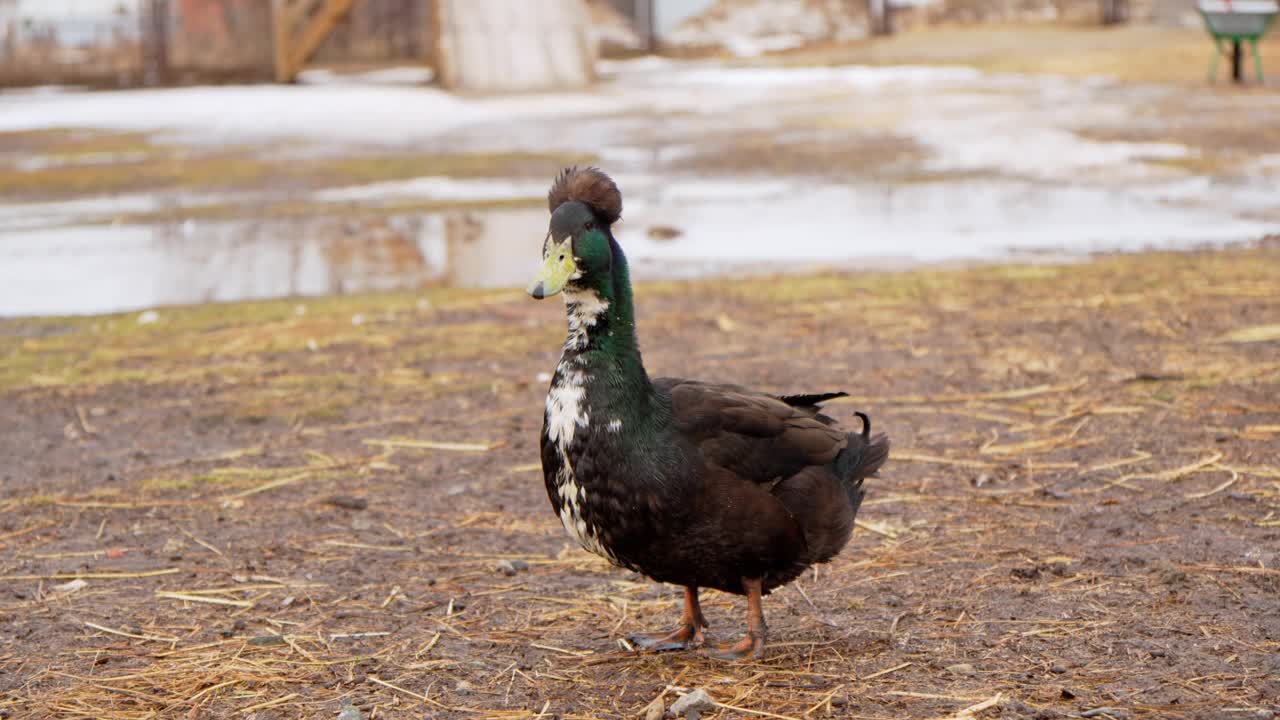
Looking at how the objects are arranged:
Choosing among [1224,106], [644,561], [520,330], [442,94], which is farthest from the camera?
[442,94]

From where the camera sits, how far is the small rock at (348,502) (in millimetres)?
5426

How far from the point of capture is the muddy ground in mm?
3812

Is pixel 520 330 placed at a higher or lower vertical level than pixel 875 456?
lower

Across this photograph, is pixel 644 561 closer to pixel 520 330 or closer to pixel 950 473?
pixel 950 473

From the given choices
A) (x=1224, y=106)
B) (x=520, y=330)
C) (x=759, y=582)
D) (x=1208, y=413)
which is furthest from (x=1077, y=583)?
(x=1224, y=106)

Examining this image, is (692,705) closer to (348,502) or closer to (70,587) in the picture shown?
(70,587)

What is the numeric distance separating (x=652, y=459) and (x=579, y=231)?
1.88 ft

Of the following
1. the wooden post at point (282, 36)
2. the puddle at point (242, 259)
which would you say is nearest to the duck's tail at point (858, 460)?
the puddle at point (242, 259)

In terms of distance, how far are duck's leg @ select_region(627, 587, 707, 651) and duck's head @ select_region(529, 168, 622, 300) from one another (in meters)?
0.91

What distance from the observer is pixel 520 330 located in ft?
27.1

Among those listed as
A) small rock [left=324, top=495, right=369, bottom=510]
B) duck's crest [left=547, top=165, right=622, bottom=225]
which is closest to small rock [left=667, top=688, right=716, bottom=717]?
duck's crest [left=547, top=165, right=622, bottom=225]

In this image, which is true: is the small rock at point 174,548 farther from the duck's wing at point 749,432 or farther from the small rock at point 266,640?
the duck's wing at point 749,432

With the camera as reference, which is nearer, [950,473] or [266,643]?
[266,643]

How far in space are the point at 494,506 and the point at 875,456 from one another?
171 cm
